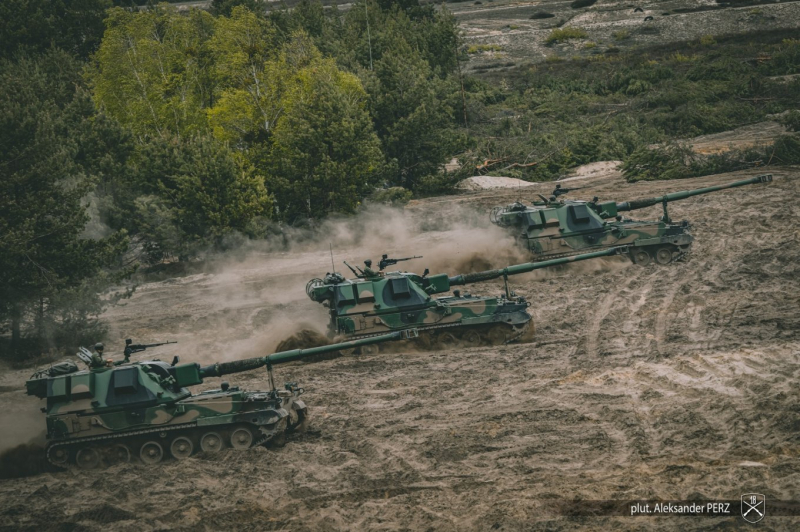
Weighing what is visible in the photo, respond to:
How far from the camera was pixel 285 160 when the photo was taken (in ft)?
126

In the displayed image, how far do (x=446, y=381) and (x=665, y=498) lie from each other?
7.74 meters

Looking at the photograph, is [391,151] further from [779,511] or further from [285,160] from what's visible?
[779,511]

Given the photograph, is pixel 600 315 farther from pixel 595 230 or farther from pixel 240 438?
pixel 240 438

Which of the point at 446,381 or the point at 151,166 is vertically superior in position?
the point at 151,166

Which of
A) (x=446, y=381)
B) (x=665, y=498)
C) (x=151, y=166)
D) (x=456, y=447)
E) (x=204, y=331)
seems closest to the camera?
(x=665, y=498)

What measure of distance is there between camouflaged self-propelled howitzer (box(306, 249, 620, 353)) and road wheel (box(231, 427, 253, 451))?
6.29m

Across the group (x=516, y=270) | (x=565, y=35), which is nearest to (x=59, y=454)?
(x=516, y=270)

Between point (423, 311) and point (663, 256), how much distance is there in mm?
10083

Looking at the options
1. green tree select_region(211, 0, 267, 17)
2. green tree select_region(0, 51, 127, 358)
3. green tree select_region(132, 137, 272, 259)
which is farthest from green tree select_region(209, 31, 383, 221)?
green tree select_region(211, 0, 267, 17)

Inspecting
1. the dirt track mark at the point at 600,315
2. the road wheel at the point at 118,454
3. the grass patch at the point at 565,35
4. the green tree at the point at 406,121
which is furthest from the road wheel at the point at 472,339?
the grass patch at the point at 565,35

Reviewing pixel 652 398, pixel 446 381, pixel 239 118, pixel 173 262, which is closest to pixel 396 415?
pixel 446 381

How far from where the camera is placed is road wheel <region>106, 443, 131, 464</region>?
17.5 meters

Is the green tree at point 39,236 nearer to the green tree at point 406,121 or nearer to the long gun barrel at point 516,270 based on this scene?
the long gun barrel at point 516,270

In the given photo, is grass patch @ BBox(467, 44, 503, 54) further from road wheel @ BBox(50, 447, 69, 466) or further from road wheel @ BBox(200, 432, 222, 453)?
road wheel @ BBox(50, 447, 69, 466)
